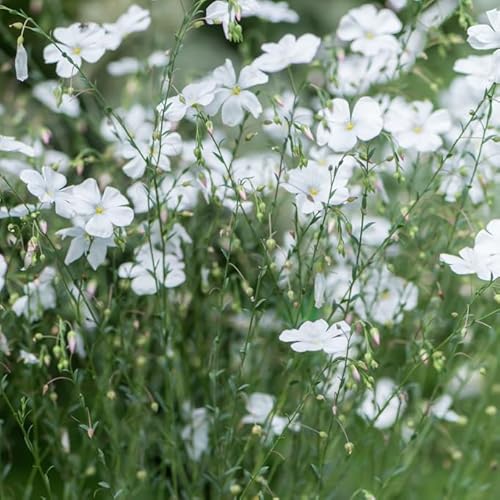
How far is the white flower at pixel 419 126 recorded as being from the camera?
6.73 feet

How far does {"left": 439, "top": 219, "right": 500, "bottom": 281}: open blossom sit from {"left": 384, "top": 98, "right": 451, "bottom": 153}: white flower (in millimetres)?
426

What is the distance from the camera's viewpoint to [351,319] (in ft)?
6.82

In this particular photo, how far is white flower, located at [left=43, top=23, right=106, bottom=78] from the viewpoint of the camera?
1.84 metres

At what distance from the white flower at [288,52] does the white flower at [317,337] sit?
0.57m

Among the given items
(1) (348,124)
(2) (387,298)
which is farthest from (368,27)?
(2) (387,298)

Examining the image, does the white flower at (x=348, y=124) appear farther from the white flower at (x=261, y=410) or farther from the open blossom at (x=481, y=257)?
the white flower at (x=261, y=410)

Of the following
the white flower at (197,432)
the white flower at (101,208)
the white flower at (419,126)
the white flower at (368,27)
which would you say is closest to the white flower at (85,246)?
the white flower at (101,208)

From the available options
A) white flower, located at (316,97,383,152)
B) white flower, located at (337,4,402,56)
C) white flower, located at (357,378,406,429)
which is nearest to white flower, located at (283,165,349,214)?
white flower, located at (316,97,383,152)

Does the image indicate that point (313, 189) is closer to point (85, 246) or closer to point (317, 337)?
point (317, 337)

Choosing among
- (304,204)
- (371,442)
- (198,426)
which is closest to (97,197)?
(304,204)

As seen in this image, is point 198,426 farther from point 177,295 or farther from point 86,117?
point 86,117

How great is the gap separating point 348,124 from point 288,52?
0.25 meters

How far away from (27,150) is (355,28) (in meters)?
0.85

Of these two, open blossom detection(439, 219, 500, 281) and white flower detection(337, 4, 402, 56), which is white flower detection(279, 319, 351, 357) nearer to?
open blossom detection(439, 219, 500, 281)
